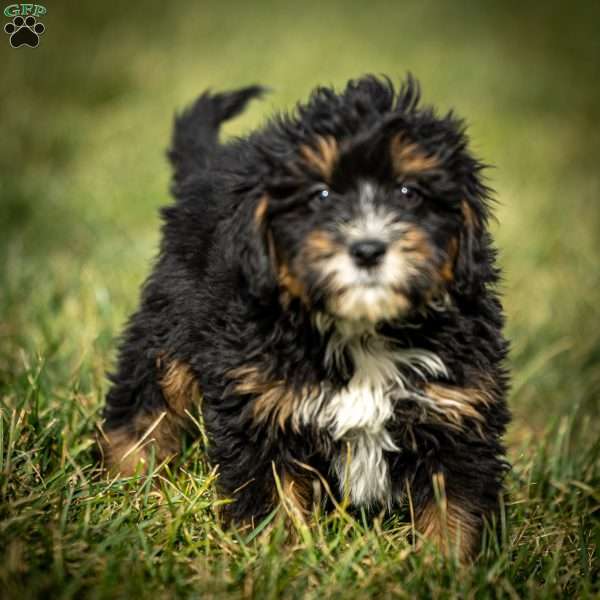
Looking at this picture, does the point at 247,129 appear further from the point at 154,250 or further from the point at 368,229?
the point at 368,229

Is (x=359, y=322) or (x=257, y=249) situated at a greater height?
(x=257, y=249)

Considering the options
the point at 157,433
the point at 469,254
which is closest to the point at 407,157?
the point at 469,254

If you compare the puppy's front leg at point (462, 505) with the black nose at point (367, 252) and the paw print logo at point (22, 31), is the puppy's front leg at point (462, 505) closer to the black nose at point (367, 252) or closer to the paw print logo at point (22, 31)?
the black nose at point (367, 252)

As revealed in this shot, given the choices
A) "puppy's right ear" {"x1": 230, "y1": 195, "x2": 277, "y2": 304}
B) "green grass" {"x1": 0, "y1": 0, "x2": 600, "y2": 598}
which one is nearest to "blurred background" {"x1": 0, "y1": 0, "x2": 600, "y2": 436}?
"green grass" {"x1": 0, "y1": 0, "x2": 600, "y2": 598}

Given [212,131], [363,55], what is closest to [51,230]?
[212,131]

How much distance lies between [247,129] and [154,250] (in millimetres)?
1326

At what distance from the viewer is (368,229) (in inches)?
111

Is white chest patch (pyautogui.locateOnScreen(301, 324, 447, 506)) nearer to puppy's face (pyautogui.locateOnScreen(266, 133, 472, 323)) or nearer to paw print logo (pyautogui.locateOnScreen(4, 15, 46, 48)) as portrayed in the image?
puppy's face (pyautogui.locateOnScreen(266, 133, 472, 323))

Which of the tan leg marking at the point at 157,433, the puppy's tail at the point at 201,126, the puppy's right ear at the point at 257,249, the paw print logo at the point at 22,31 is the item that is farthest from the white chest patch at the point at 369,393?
the paw print logo at the point at 22,31

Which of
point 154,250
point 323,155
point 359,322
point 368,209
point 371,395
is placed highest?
point 323,155

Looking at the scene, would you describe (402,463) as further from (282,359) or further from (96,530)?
(96,530)

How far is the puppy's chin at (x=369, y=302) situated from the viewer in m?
2.79

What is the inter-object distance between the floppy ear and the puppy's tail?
62.7 inches

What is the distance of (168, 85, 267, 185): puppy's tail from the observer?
4.34m
